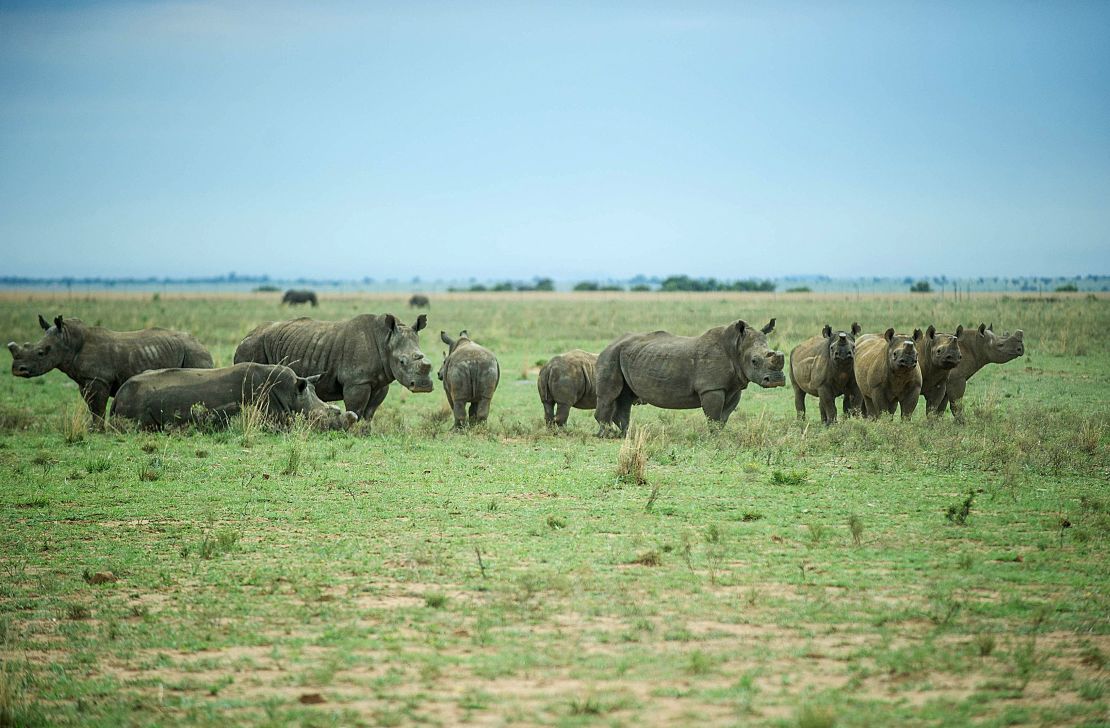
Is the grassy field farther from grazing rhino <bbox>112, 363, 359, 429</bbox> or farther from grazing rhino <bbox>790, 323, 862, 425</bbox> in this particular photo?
grazing rhino <bbox>790, 323, 862, 425</bbox>

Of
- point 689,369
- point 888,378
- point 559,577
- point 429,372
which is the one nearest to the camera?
point 559,577

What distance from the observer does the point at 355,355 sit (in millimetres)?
16891

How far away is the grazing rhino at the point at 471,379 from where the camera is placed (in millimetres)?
16562

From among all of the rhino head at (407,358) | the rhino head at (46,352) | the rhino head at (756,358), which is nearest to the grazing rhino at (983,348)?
the rhino head at (756,358)

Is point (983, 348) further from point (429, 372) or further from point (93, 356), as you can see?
point (93, 356)

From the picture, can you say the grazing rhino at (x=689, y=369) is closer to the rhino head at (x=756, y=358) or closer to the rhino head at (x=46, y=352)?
the rhino head at (x=756, y=358)

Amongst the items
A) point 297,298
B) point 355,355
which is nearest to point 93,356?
point 355,355

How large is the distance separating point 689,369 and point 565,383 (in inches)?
82.7

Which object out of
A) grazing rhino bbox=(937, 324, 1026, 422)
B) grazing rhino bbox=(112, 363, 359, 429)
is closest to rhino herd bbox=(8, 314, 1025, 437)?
grazing rhino bbox=(112, 363, 359, 429)

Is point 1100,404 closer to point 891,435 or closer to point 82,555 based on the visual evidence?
point 891,435

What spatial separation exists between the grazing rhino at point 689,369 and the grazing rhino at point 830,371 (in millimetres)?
1249

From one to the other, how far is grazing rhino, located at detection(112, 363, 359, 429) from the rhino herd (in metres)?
0.02

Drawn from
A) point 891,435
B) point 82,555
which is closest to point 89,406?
point 82,555

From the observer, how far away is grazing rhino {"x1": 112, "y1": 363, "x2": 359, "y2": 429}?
15508 mm
